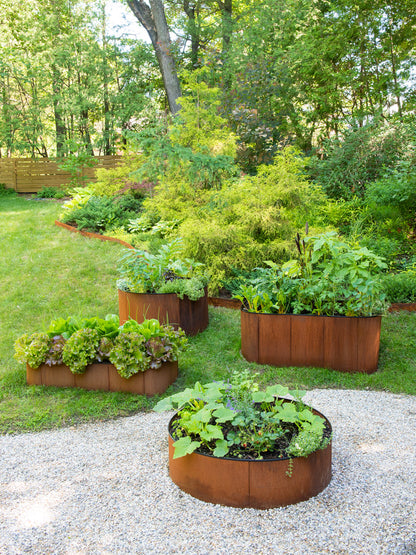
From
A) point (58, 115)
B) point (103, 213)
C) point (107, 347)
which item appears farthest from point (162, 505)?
point (58, 115)

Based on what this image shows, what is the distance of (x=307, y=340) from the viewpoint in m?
3.79

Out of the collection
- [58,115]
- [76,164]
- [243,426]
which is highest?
[58,115]

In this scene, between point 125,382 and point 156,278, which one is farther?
point 156,278

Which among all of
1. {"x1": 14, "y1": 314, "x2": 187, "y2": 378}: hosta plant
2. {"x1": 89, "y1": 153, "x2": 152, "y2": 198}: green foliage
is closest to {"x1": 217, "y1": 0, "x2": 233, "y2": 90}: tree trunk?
{"x1": 89, "y1": 153, "x2": 152, "y2": 198}: green foliage

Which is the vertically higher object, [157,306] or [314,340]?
[157,306]

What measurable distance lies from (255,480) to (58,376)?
1928 millimetres

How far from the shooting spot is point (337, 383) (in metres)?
3.60

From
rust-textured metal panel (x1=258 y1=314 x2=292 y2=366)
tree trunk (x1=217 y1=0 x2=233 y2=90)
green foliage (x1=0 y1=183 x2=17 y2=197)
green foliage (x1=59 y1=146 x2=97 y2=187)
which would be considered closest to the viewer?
rust-textured metal panel (x1=258 y1=314 x2=292 y2=366)

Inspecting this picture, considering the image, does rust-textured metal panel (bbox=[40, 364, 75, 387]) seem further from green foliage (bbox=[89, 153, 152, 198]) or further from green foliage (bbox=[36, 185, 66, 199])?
green foliage (bbox=[36, 185, 66, 199])

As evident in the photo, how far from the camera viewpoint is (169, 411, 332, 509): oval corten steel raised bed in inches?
84.8

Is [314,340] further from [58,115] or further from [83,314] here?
[58,115]

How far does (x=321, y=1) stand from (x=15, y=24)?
37.3 feet

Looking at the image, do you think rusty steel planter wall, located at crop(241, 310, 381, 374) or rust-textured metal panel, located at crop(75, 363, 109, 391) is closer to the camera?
rust-textured metal panel, located at crop(75, 363, 109, 391)

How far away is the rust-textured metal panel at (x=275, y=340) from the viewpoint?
12.5ft
